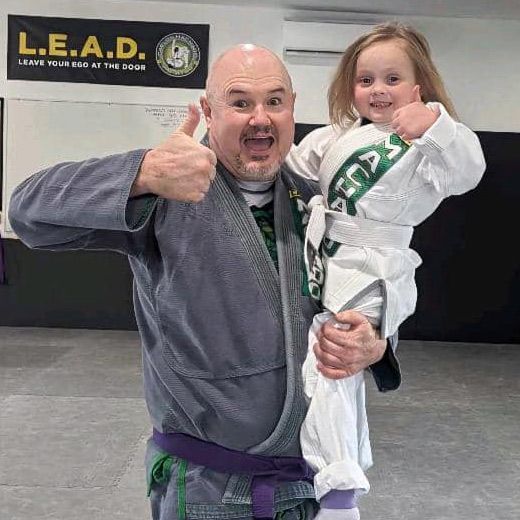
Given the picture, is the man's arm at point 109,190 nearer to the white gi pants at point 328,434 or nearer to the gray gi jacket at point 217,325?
the gray gi jacket at point 217,325

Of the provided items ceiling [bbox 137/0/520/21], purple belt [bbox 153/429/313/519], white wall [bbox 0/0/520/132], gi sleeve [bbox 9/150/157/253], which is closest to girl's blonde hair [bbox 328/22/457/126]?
gi sleeve [bbox 9/150/157/253]

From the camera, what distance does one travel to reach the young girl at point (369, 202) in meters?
1.54

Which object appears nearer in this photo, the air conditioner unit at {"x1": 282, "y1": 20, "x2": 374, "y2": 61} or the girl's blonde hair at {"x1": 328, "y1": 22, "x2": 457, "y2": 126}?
the girl's blonde hair at {"x1": 328, "y1": 22, "x2": 457, "y2": 126}

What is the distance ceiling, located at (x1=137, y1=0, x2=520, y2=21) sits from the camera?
22.3ft

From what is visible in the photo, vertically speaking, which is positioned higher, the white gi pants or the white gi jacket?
the white gi jacket

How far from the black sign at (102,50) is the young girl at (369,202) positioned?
5.72 m

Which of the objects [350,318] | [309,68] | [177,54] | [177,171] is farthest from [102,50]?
[177,171]

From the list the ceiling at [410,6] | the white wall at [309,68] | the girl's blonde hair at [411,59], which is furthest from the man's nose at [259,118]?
the white wall at [309,68]

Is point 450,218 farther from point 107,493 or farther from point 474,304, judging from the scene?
point 107,493

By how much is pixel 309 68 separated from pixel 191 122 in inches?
244

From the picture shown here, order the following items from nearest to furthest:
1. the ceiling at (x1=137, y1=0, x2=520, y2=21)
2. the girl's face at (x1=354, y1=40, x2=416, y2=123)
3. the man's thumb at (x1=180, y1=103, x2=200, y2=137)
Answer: the man's thumb at (x1=180, y1=103, x2=200, y2=137) < the girl's face at (x1=354, y1=40, x2=416, y2=123) < the ceiling at (x1=137, y1=0, x2=520, y2=21)

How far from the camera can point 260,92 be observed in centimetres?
148

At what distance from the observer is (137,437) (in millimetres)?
4301

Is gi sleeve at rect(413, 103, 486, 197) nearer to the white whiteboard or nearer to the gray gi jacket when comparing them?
the gray gi jacket
